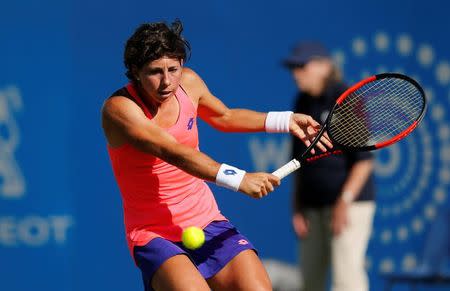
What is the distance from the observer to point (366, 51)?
304 inches

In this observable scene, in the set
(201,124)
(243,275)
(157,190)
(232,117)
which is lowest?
(243,275)

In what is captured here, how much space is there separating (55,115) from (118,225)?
86 cm

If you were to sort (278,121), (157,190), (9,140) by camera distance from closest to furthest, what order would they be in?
(157,190) < (278,121) < (9,140)

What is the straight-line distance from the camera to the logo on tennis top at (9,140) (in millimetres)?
6746

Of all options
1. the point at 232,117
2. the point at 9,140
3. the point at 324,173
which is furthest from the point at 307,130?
the point at 9,140

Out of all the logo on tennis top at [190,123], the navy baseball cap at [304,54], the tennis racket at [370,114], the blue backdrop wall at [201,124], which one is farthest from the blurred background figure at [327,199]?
the logo on tennis top at [190,123]

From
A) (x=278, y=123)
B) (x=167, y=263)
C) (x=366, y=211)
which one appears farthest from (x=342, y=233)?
(x=167, y=263)

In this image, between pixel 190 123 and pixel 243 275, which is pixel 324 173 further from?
pixel 243 275

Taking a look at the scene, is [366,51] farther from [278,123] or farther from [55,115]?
[278,123]

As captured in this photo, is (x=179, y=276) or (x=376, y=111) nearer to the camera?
(x=179, y=276)

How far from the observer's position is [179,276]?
438cm

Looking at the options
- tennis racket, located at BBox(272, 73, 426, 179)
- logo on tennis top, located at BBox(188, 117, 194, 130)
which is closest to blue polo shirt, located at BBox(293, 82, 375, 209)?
tennis racket, located at BBox(272, 73, 426, 179)

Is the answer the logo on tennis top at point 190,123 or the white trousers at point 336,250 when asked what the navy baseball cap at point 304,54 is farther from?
the logo on tennis top at point 190,123

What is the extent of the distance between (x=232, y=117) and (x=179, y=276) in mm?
938
